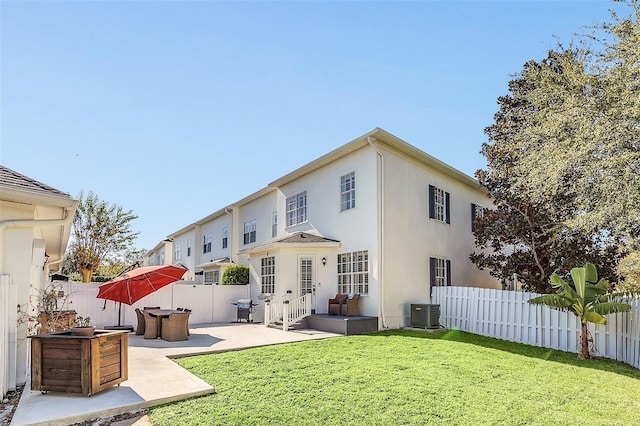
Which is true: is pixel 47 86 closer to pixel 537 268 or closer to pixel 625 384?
pixel 625 384

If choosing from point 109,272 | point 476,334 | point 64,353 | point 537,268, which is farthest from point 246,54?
point 109,272

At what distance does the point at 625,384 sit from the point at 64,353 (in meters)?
9.33

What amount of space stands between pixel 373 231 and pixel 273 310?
4518mm

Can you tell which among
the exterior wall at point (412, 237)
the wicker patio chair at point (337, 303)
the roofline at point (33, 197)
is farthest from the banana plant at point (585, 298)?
the roofline at point (33, 197)

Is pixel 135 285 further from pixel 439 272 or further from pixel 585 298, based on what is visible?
pixel 585 298

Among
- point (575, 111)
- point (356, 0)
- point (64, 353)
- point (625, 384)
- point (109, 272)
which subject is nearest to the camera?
point (64, 353)

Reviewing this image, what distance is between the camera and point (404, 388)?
21.0ft

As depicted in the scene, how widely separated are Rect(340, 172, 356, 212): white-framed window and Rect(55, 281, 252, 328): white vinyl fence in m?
6.35

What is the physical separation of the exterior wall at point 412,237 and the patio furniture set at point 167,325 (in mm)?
6037

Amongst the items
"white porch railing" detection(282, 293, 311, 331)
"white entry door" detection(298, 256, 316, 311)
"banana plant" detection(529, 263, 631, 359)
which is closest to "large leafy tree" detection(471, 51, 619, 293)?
"banana plant" detection(529, 263, 631, 359)

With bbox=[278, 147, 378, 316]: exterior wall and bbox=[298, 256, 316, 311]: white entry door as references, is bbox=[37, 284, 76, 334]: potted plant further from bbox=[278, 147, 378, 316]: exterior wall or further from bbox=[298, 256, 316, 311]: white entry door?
bbox=[298, 256, 316, 311]: white entry door

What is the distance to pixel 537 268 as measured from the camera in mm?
15602

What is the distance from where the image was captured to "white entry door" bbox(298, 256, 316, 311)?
14859mm

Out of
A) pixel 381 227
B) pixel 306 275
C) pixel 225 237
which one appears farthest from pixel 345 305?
pixel 225 237
